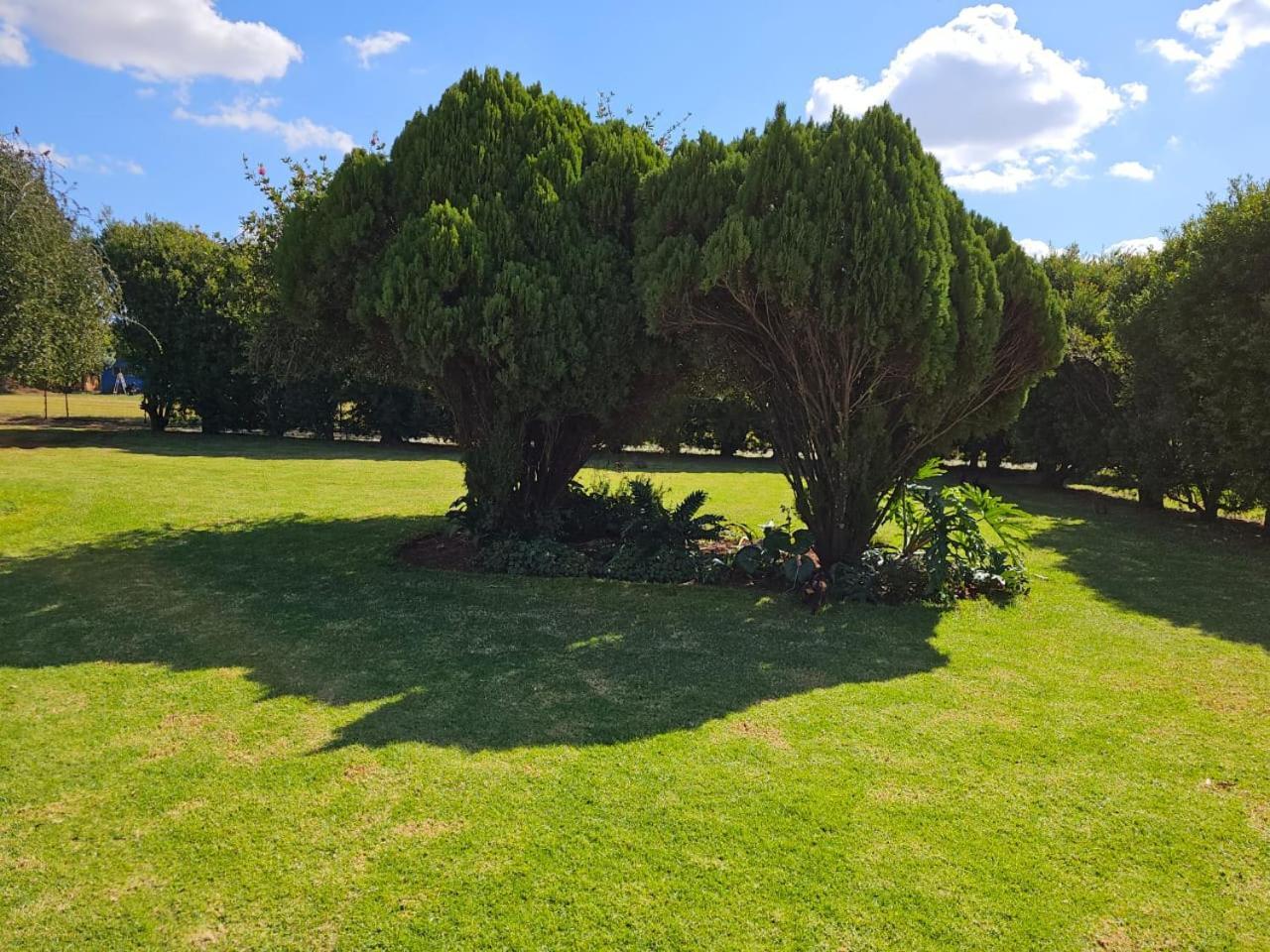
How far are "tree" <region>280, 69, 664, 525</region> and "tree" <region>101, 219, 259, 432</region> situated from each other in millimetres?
13701

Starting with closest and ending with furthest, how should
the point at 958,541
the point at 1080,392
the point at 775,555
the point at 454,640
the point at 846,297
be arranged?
1. the point at 454,640
2. the point at 846,297
3. the point at 958,541
4. the point at 775,555
5. the point at 1080,392

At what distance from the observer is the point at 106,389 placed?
51531 millimetres

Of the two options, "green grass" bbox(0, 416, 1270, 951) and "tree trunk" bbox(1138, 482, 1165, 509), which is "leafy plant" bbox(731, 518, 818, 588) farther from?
"tree trunk" bbox(1138, 482, 1165, 509)

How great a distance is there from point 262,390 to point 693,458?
1330 cm

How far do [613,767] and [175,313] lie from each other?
870 inches

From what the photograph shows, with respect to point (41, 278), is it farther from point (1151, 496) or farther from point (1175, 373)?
point (1151, 496)

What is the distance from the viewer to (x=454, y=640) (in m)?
5.80

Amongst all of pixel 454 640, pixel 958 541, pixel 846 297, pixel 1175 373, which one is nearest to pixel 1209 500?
pixel 1175 373

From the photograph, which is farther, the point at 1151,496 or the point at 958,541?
the point at 1151,496

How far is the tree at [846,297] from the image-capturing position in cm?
626

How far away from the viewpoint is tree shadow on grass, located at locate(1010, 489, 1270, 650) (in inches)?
280

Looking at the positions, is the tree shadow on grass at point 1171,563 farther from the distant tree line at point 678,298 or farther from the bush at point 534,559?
the bush at point 534,559

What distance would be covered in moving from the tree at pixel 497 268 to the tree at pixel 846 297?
28.7 inches

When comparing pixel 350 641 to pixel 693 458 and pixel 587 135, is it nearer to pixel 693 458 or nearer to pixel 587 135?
pixel 587 135
